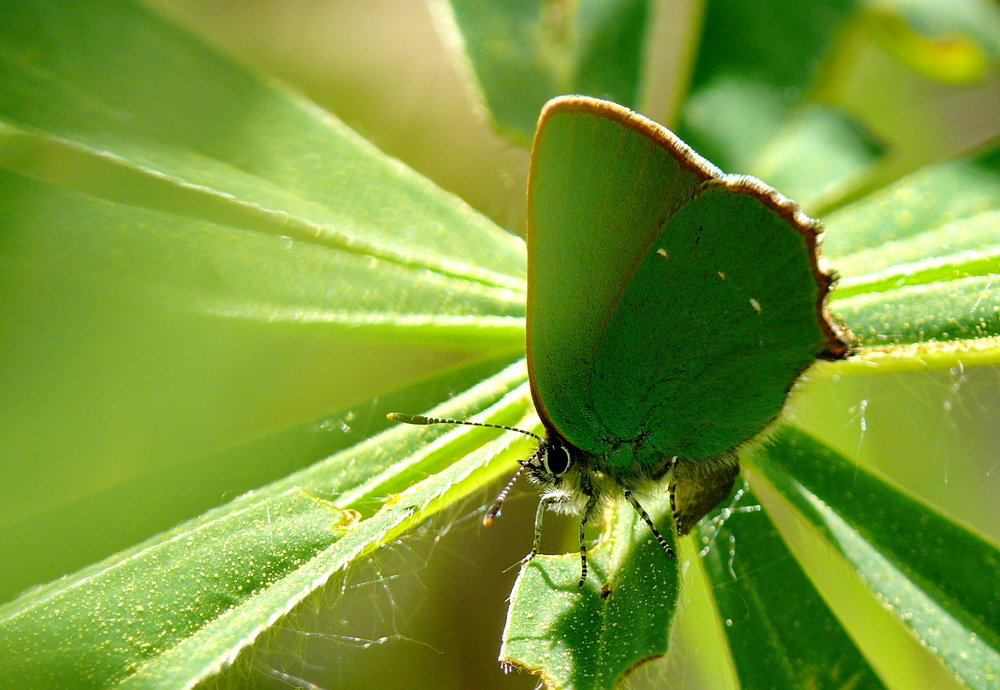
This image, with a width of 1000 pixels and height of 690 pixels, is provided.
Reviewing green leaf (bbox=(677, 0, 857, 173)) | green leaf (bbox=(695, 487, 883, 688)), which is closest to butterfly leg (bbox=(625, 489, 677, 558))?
green leaf (bbox=(695, 487, 883, 688))

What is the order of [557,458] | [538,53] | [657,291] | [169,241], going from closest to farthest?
Answer: [657,291] < [557,458] < [169,241] < [538,53]

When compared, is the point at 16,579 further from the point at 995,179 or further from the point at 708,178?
the point at 995,179

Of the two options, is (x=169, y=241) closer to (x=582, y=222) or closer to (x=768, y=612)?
(x=582, y=222)

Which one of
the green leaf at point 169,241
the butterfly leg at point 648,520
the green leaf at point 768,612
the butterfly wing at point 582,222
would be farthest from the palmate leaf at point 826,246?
the green leaf at point 169,241

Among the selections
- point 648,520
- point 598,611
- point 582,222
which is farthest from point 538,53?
point 598,611

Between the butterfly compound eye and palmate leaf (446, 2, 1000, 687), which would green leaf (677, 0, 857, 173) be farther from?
the butterfly compound eye

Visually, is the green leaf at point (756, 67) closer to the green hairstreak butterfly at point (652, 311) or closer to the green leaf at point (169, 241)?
the green leaf at point (169, 241)
